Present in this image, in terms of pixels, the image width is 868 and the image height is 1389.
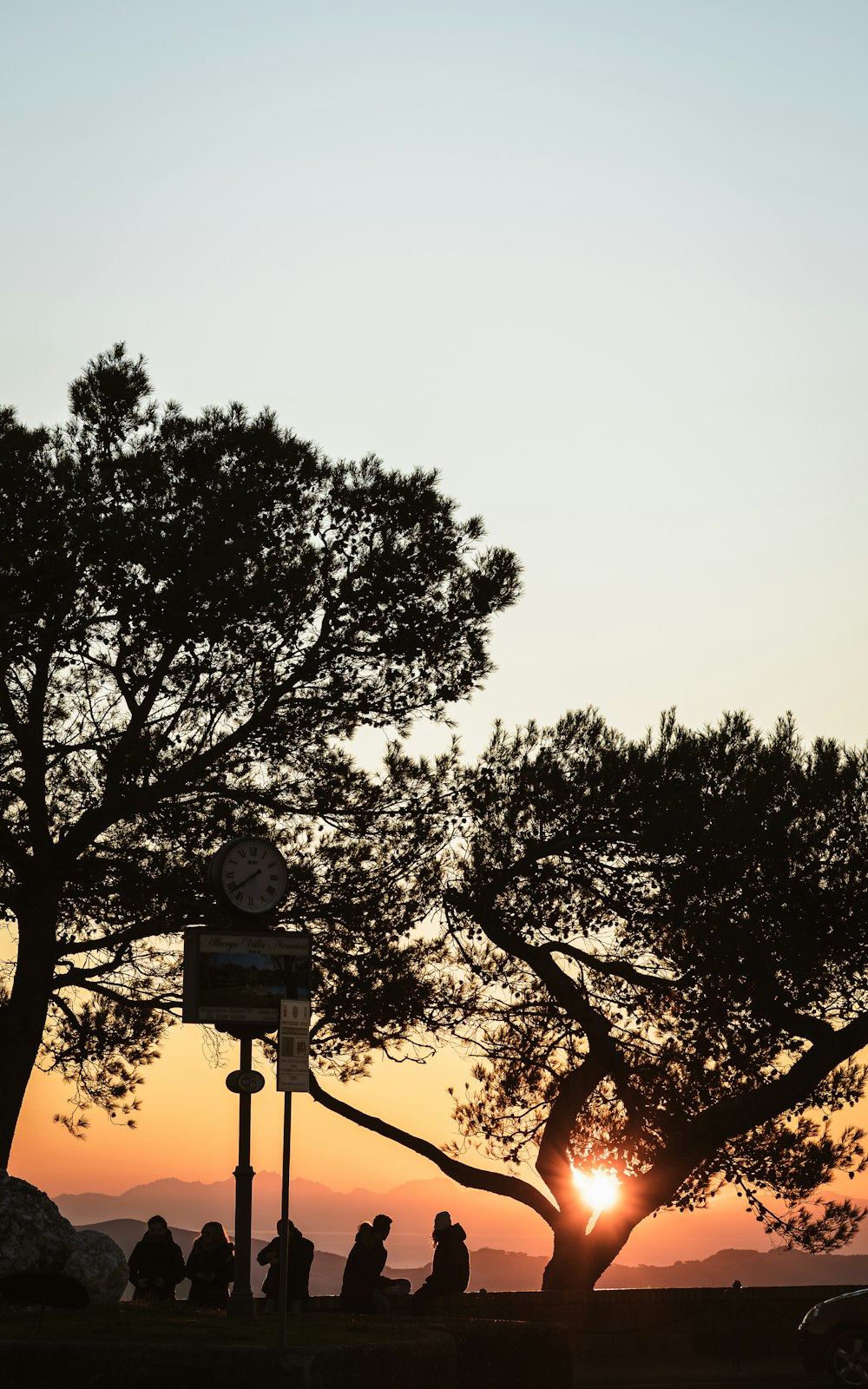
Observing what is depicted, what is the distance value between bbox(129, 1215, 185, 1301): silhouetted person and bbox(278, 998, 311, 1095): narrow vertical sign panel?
177 inches

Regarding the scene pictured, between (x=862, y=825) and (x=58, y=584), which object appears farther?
(x=862, y=825)

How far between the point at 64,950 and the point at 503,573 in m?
6.57

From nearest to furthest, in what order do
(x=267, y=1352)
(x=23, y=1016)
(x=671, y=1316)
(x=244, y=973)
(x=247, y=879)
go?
(x=267, y=1352) → (x=244, y=973) → (x=247, y=879) → (x=23, y=1016) → (x=671, y=1316)

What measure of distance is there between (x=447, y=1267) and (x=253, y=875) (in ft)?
16.5

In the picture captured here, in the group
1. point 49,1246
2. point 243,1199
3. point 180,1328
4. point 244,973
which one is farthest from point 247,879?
point 180,1328

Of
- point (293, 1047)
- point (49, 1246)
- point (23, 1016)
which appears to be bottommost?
point (49, 1246)

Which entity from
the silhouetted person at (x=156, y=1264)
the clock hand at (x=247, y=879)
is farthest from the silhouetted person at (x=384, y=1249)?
the clock hand at (x=247, y=879)

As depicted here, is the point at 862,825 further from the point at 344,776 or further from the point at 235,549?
the point at 235,549

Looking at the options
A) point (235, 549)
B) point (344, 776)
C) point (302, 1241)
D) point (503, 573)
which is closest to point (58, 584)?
point (235, 549)

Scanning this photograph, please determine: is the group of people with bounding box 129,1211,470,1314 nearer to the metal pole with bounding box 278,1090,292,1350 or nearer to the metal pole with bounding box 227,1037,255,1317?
the metal pole with bounding box 227,1037,255,1317

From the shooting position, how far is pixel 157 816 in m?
16.6

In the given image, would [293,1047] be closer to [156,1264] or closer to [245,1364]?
[245,1364]

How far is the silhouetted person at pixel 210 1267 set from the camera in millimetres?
13891

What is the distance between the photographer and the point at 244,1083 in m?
12.0
